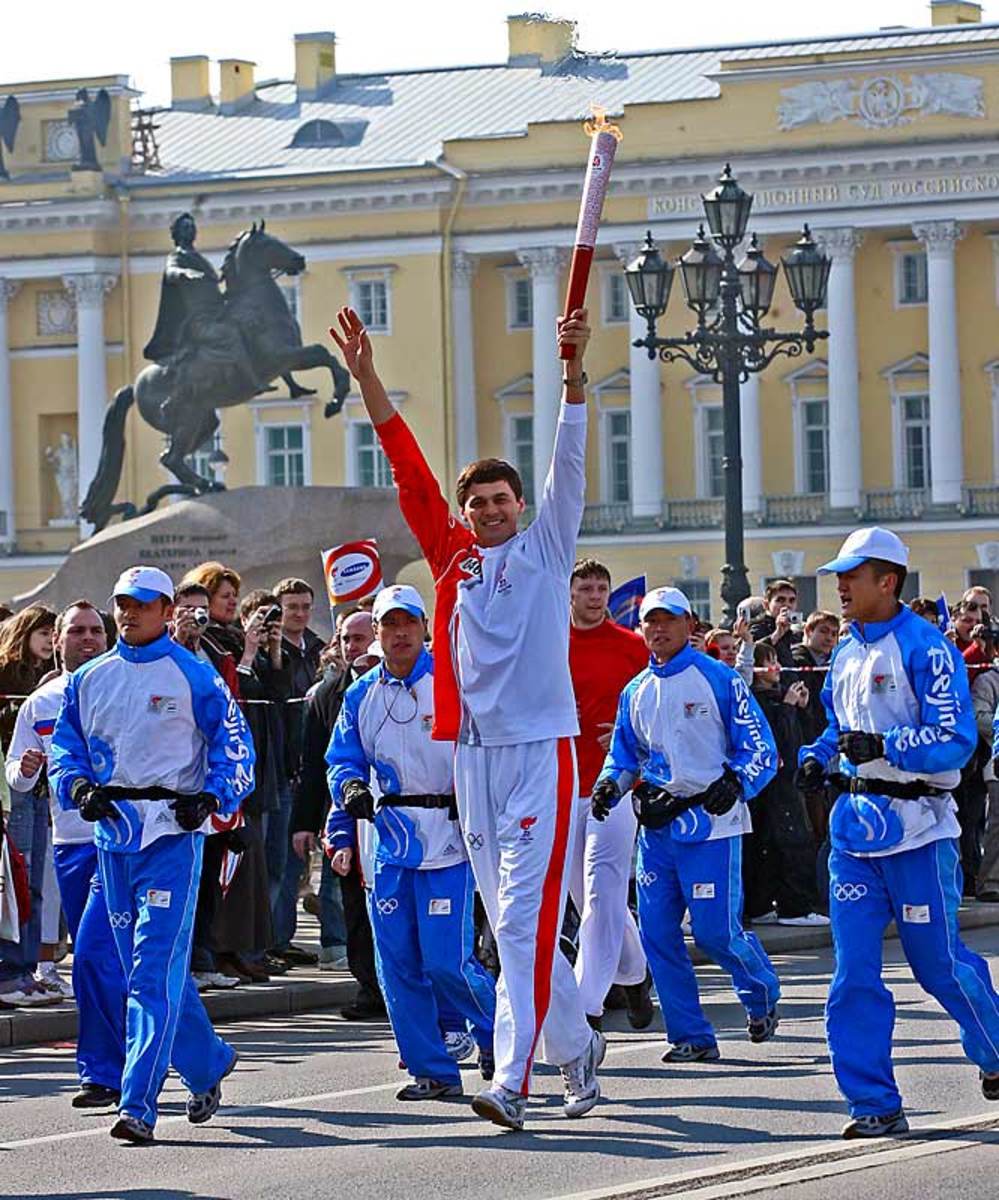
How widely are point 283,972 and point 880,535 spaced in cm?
658

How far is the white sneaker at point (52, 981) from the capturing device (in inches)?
597

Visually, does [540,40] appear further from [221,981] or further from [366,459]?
[221,981]

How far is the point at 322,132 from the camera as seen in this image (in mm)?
76750

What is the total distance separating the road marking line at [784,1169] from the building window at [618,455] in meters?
63.9

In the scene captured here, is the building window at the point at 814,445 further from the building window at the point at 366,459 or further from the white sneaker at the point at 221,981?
the white sneaker at the point at 221,981

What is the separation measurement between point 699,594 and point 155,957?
59.7 m

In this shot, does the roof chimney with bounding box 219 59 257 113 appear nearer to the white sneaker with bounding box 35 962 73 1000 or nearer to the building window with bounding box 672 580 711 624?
Answer: the building window with bounding box 672 580 711 624

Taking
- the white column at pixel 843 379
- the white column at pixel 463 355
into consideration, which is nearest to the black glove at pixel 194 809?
the white column at pixel 843 379

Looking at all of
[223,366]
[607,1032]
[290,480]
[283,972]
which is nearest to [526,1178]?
[607,1032]

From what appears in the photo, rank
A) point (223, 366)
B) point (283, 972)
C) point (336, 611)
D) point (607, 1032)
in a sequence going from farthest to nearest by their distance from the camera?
point (223, 366) < point (336, 611) < point (283, 972) < point (607, 1032)

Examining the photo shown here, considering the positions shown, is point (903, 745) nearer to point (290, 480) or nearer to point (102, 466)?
point (102, 466)

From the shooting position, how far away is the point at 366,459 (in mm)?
74375

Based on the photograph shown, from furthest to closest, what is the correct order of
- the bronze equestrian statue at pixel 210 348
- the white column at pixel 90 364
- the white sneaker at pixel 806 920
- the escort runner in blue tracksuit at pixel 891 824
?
1. the white column at pixel 90 364
2. the bronze equestrian statue at pixel 210 348
3. the white sneaker at pixel 806 920
4. the escort runner in blue tracksuit at pixel 891 824

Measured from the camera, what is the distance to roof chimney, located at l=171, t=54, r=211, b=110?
80.2 m
